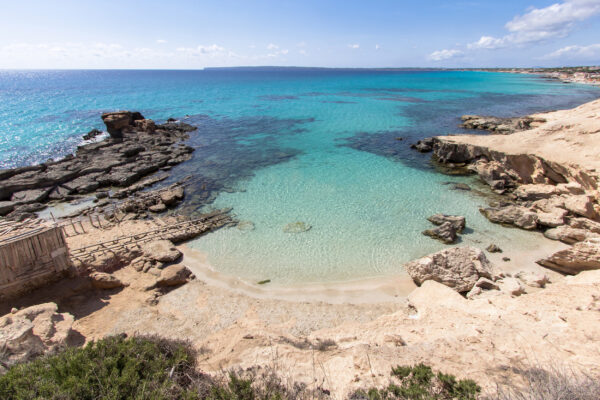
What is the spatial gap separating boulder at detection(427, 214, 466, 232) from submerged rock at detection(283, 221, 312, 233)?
287 inches

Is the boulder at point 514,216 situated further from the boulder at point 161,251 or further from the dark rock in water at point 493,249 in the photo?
the boulder at point 161,251

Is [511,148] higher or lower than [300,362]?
higher

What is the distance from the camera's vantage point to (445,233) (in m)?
14.9

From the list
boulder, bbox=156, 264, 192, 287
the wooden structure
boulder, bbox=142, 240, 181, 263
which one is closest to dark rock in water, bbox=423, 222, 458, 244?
boulder, bbox=156, 264, 192, 287

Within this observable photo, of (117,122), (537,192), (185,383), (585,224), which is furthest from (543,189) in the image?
(117,122)

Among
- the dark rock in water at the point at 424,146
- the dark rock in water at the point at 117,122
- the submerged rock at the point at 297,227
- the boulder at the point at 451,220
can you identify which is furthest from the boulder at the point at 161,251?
the dark rock in water at the point at 117,122

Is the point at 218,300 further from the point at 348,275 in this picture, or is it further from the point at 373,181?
the point at 373,181

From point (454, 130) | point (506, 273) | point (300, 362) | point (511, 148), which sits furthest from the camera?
point (454, 130)

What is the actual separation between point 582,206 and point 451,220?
21.6ft

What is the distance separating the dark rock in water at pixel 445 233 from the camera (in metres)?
14.8

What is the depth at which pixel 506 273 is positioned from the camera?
12.1 meters

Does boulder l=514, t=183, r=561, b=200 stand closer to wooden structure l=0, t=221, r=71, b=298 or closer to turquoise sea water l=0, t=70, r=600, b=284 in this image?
turquoise sea water l=0, t=70, r=600, b=284

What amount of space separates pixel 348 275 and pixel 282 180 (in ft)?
39.1

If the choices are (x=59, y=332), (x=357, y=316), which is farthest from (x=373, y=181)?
(x=59, y=332)
